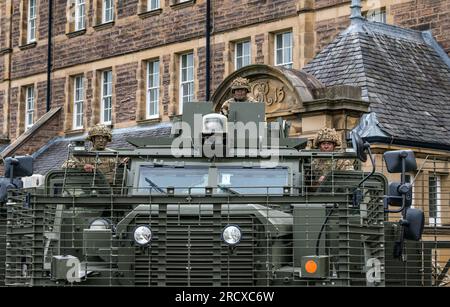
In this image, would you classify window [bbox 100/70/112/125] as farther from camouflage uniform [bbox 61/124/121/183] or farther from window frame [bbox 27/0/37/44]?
camouflage uniform [bbox 61/124/121/183]

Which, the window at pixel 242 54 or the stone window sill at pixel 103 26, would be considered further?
the stone window sill at pixel 103 26

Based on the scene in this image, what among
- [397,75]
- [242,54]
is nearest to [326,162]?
[397,75]

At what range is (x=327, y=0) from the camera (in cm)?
2723

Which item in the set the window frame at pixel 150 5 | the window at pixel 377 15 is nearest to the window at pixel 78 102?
the window frame at pixel 150 5

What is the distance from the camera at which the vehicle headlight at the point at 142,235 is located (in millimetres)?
10461

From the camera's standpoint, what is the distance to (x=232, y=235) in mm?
10414

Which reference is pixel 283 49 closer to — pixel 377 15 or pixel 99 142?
pixel 377 15

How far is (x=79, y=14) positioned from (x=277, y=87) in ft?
48.7

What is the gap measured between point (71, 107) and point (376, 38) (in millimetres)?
14450

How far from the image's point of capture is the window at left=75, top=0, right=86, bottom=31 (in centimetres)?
3609

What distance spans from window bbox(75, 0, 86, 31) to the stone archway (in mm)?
13427

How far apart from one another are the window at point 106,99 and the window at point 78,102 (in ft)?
3.82

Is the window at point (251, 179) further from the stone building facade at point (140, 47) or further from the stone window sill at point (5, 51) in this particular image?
the stone window sill at point (5, 51)

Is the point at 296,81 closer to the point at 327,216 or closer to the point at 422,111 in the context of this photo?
the point at 422,111
